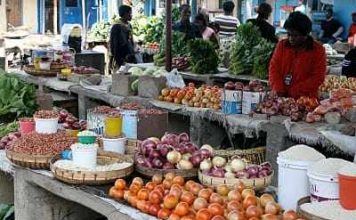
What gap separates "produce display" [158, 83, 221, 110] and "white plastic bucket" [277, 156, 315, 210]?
292 cm

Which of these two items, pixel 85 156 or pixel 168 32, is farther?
pixel 168 32

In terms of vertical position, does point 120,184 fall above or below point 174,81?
below

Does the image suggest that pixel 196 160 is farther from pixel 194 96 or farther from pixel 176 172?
pixel 194 96

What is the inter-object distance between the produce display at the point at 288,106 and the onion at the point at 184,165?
1.93 m

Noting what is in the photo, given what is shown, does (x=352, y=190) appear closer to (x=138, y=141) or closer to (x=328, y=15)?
(x=138, y=141)

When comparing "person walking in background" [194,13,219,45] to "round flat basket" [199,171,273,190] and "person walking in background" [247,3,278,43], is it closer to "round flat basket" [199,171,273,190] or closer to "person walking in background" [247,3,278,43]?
"person walking in background" [247,3,278,43]

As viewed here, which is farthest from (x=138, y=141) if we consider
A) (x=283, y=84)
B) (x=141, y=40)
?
(x=141, y=40)

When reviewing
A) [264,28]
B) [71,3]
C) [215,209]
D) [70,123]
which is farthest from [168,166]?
[71,3]

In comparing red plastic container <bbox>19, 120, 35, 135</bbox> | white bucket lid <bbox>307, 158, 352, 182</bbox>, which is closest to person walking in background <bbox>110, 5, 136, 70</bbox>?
red plastic container <bbox>19, 120, 35, 135</bbox>

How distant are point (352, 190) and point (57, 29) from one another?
1765cm

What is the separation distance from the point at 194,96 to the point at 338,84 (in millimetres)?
1667

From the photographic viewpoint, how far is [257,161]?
470 cm

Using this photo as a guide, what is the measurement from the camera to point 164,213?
2.67 metres

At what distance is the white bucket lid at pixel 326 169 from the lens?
2400 millimetres
